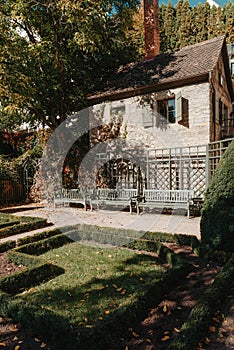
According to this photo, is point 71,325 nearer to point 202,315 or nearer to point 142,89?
point 202,315

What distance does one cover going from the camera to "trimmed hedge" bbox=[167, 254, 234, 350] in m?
2.76

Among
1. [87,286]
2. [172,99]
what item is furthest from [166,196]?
[87,286]

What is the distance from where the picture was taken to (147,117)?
42.9 feet

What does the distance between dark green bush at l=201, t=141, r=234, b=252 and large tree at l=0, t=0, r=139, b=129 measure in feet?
28.5

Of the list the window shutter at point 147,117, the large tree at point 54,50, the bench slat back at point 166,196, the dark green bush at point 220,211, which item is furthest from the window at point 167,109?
the dark green bush at point 220,211

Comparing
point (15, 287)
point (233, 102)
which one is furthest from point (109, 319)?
point (233, 102)

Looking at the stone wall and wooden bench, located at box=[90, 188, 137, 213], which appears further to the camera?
wooden bench, located at box=[90, 188, 137, 213]

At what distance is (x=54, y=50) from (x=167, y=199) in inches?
355

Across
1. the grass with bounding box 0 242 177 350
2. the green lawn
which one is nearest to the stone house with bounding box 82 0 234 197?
the green lawn

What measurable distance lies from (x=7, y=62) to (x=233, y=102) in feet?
46.7

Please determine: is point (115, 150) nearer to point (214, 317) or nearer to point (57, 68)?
point (57, 68)

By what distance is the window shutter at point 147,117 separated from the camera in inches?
513

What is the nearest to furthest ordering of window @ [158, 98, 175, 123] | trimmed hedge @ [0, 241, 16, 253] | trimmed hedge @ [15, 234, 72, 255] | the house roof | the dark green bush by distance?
1. the dark green bush
2. trimmed hedge @ [15, 234, 72, 255]
3. trimmed hedge @ [0, 241, 16, 253]
4. the house roof
5. window @ [158, 98, 175, 123]

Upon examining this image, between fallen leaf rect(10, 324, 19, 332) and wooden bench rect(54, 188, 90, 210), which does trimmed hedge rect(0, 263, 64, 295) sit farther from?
wooden bench rect(54, 188, 90, 210)
